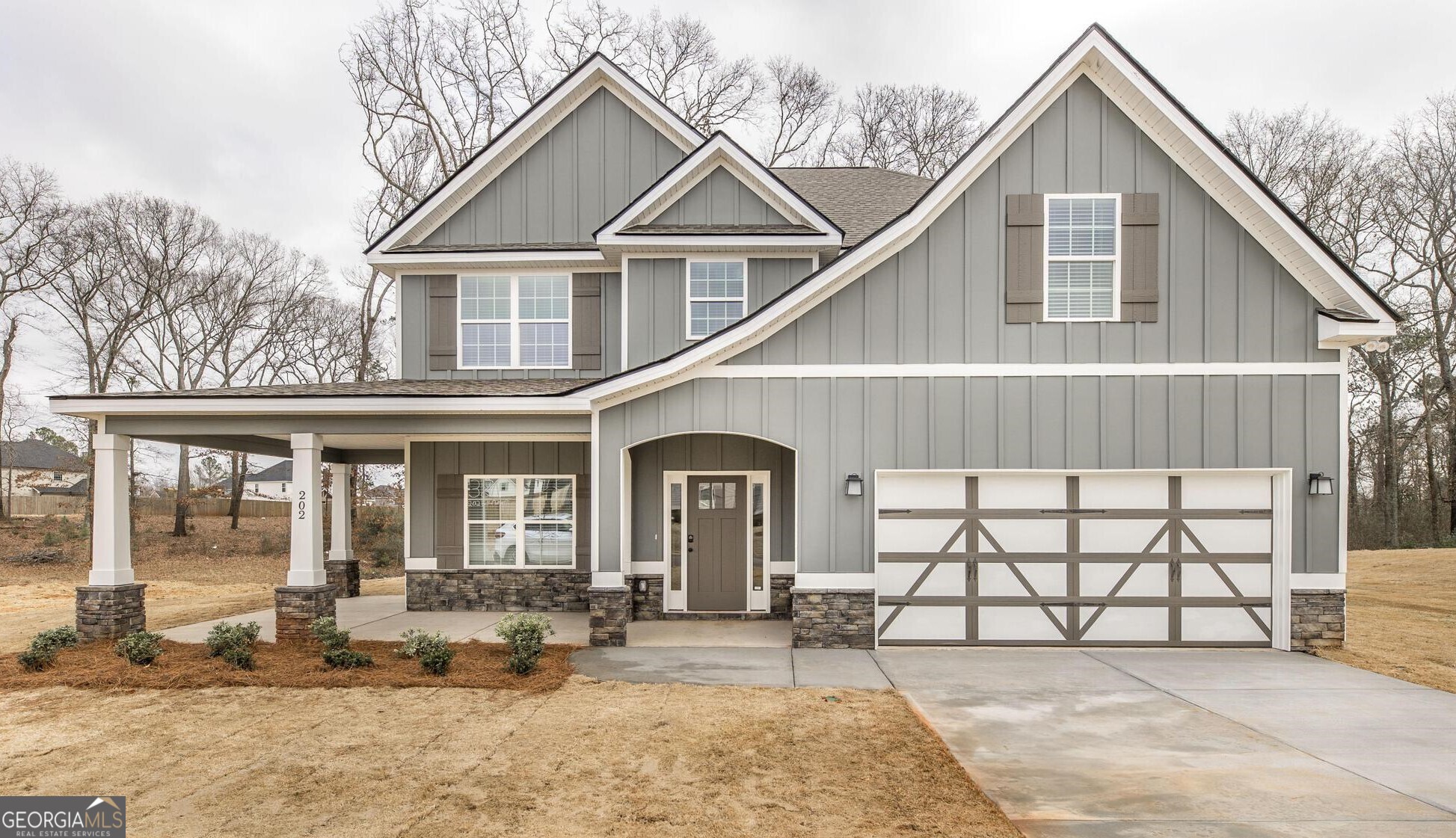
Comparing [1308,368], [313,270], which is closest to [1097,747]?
[1308,368]

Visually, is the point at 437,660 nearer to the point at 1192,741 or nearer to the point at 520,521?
the point at 520,521

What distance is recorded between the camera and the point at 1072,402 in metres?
8.99

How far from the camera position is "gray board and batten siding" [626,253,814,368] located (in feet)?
36.9

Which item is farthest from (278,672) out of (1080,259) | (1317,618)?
(1317,618)

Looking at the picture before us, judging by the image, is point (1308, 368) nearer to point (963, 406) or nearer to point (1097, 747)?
point (963, 406)

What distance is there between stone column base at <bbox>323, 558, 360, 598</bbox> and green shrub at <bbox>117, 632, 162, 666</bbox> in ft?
18.7

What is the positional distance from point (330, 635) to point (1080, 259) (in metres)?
9.49

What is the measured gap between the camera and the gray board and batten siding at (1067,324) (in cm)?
889

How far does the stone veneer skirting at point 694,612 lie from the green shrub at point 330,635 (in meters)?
3.88

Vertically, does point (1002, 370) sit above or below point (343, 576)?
above

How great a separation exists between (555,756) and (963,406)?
5903 mm

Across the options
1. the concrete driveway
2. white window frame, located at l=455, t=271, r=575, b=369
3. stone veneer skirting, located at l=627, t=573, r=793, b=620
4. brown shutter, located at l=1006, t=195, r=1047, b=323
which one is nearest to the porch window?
stone veneer skirting, located at l=627, t=573, r=793, b=620

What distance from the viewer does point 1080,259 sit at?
9062 millimetres

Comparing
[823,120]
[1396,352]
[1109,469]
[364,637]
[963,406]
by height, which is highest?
[823,120]
